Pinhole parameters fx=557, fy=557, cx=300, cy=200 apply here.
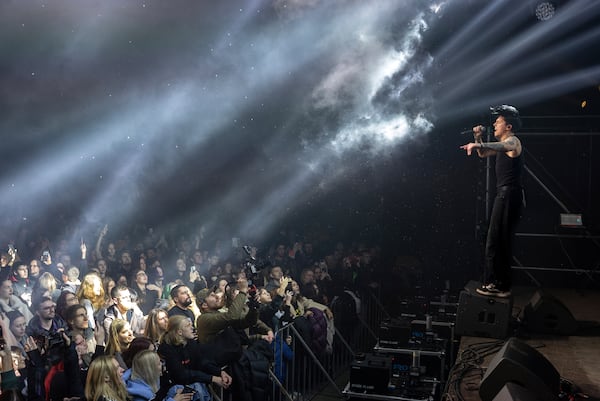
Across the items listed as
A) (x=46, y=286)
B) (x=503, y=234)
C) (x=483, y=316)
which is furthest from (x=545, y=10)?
(x=46, y=286)

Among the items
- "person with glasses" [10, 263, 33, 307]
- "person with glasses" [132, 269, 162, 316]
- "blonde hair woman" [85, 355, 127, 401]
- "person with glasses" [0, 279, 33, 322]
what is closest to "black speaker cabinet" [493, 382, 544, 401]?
"blonde hair woman" [85, 355, 127, 401]

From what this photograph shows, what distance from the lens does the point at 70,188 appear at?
11305mm

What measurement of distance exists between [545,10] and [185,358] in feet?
22.5

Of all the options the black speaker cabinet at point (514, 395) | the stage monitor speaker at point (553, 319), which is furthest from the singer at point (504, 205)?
the black speaker cabinet at point (514, 395)

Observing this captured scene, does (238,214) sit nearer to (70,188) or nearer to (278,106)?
(278,106)

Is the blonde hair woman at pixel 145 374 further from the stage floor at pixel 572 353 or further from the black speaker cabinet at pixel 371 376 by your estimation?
the stage floor at pixel 572 353

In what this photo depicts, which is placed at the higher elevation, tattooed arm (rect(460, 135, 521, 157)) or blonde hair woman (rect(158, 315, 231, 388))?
tattooed arm (rect(460, 135, 521, 157))

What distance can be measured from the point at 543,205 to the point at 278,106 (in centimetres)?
642

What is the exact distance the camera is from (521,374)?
275cm

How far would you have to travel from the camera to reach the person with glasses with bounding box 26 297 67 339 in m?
4.45

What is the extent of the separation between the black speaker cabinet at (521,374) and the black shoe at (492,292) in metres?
1.54

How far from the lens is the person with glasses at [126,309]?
17.5ft

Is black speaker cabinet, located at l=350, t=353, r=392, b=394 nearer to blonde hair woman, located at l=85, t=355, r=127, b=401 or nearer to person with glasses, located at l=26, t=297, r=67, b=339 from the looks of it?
blonde hair woman, located at l=85, t=355, r=127, b=401

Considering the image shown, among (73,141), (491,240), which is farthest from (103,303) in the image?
(73,141)
